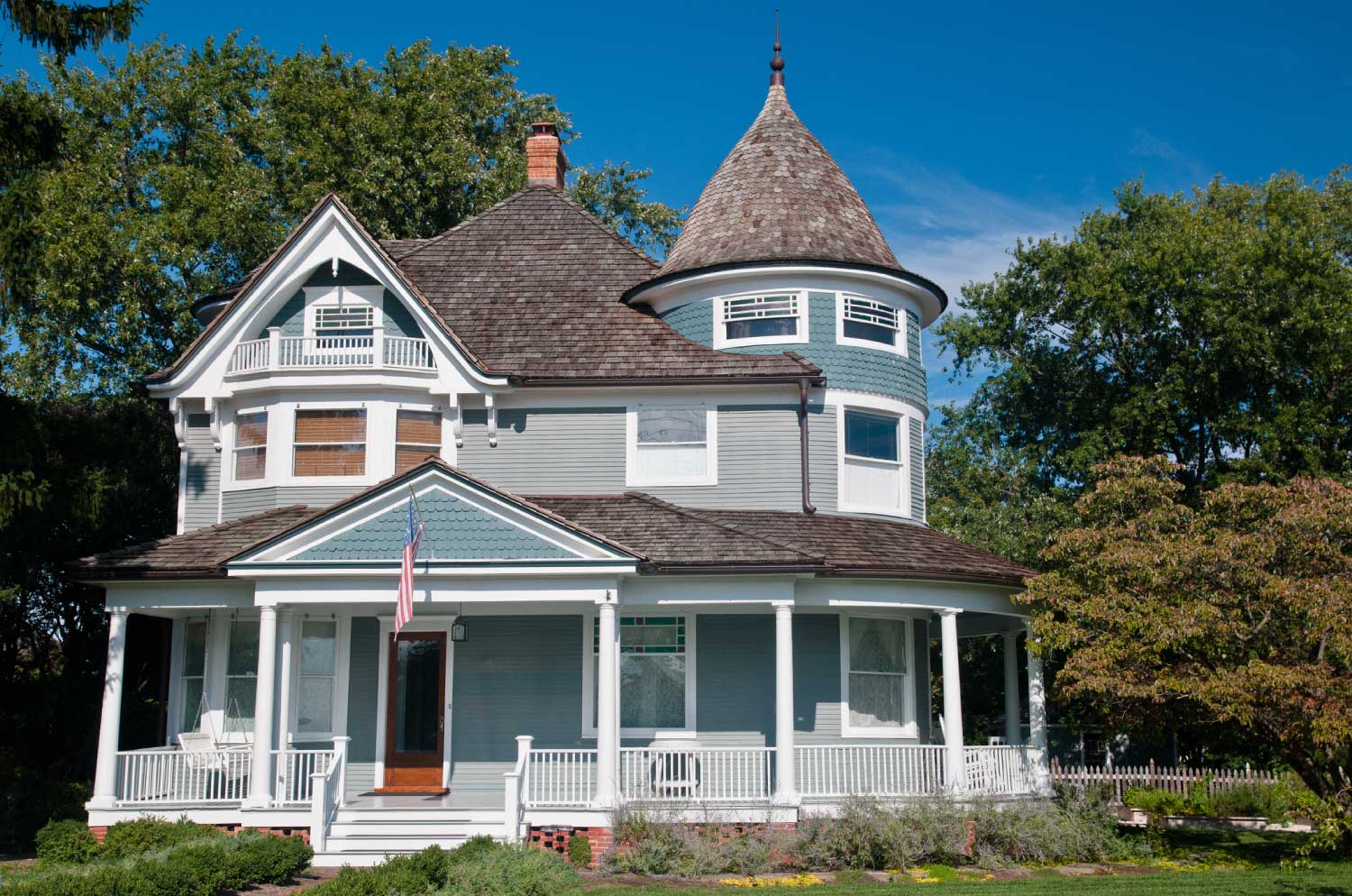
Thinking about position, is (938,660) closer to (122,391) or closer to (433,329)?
(433,329)

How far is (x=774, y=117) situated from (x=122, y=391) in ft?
56.0

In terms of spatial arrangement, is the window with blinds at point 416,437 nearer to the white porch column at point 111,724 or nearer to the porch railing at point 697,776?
the white porch column at point 111,724

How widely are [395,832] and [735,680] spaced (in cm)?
565

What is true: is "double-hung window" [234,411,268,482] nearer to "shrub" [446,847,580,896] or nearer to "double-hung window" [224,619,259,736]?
"double-hung window" [224,619,259,736]

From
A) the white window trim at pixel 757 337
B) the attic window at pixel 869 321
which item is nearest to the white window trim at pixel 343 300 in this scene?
the white window trim at pixel 757 337

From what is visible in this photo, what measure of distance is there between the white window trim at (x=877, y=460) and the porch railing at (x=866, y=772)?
4.29m

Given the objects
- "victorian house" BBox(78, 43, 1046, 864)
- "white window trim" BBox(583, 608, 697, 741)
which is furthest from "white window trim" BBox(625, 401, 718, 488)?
"white window trim" BBox(583, 608, 697, 741)

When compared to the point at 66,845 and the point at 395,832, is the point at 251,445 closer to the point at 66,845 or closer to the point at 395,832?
the point at 66,845

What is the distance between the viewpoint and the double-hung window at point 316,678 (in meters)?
19.8

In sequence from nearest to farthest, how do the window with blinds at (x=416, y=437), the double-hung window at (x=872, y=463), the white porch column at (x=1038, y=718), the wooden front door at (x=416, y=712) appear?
the wooden front door at (x=416, y=712) → the white porch column at (x=1038, y=718) → the window with blinds at (x=416, y=437) → the double-hung window at (x=872, y=463)

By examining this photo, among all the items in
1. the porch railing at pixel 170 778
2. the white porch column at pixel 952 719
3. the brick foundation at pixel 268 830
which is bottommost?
the brick foundation at pixel 268 830

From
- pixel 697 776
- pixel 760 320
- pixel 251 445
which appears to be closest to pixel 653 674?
pixel 697 776

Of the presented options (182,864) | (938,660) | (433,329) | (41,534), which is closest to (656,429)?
(433,329)

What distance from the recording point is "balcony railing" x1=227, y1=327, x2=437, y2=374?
20578 mm
